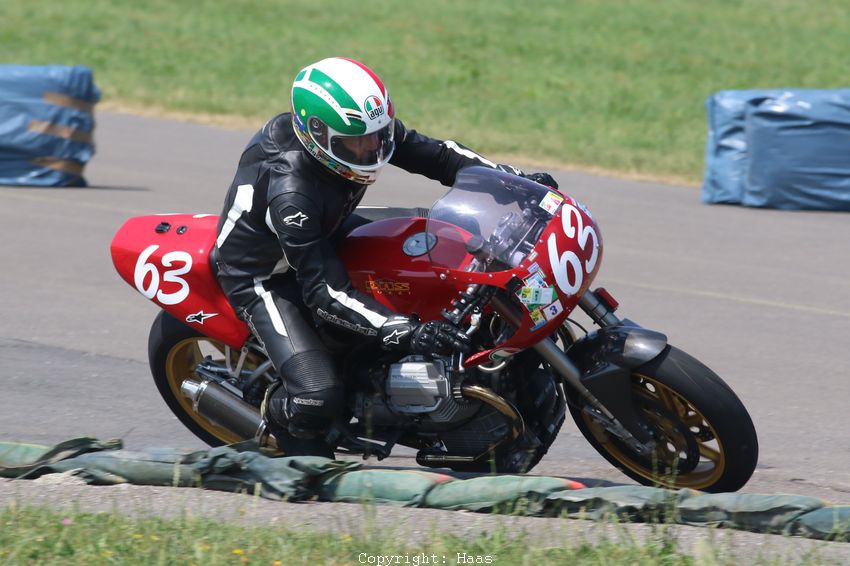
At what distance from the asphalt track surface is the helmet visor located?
1.63m

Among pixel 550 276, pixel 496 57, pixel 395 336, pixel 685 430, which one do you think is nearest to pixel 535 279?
pixel 550 276

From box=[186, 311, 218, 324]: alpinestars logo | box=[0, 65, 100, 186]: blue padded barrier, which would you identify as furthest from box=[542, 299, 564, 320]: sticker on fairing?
box=[0, 65, 100, 186]: blue padded barrier

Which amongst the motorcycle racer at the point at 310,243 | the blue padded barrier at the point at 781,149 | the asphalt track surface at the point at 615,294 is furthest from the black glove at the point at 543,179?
the blue padded barrier at the point at 781,149

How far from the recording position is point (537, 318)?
4988mm

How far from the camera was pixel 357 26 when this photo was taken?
2748 centimetres

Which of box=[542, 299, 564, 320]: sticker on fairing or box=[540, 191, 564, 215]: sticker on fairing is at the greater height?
box=[540, 191, 564, 215]: sticker on fairing

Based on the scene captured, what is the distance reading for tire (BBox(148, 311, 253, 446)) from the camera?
6055 millimetres

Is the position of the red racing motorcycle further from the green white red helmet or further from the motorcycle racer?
the green white red helmet

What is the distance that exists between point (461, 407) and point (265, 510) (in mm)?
940

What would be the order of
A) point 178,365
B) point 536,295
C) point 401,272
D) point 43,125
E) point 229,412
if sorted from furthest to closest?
point 43,125 → point 178,365 → point 229,412 → point 401,272 → point 536,295

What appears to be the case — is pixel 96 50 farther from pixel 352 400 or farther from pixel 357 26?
pixel 352 400

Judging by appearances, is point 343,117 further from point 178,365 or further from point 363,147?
point 178,365

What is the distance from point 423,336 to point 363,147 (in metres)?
0.82

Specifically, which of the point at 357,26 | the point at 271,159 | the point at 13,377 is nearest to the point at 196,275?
the point at 271,159
